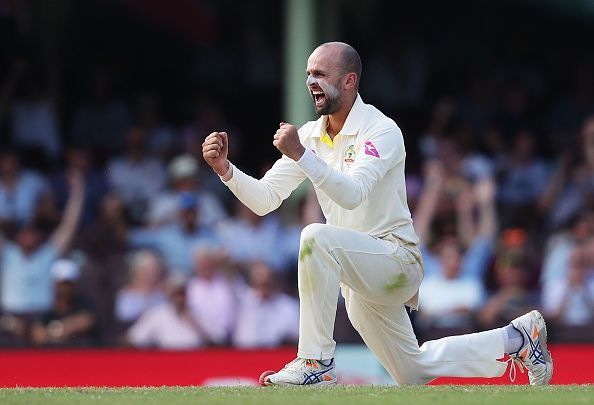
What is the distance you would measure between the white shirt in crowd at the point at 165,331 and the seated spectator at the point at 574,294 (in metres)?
2.93

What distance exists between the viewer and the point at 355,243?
6949 mm

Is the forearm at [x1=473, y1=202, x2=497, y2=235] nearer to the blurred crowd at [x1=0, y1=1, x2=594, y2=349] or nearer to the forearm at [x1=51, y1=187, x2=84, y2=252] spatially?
the blurred crowd at [x1=0, y1=1, x2=594, y2=349]

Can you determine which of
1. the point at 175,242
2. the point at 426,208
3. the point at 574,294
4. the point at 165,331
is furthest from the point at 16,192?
the point at 574,294

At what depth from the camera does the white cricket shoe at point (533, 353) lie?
24.7 ft

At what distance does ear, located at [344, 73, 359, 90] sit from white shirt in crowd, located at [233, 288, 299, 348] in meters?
4.47

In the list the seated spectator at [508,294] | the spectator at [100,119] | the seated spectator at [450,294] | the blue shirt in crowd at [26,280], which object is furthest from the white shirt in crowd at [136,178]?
the seated spectator at [508,294]

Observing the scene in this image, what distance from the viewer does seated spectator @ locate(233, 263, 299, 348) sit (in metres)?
11.4

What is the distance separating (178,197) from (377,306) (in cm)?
549

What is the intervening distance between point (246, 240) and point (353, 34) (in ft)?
13.9

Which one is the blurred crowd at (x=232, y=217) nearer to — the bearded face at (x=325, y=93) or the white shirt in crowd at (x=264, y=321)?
the white shirt in crowd at (x=264, y=321)

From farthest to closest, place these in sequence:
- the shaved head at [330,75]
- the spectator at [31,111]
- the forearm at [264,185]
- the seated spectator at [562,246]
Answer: the spectator at [31,111], the seated spectator at [562,246], the forearm at [264,185], the shaved head at [330,75]

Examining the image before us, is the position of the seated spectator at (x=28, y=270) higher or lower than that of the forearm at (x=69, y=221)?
lower

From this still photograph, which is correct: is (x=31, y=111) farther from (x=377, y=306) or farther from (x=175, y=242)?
(x=377, y=306)

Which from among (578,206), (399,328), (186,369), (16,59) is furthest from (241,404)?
(16,59)
